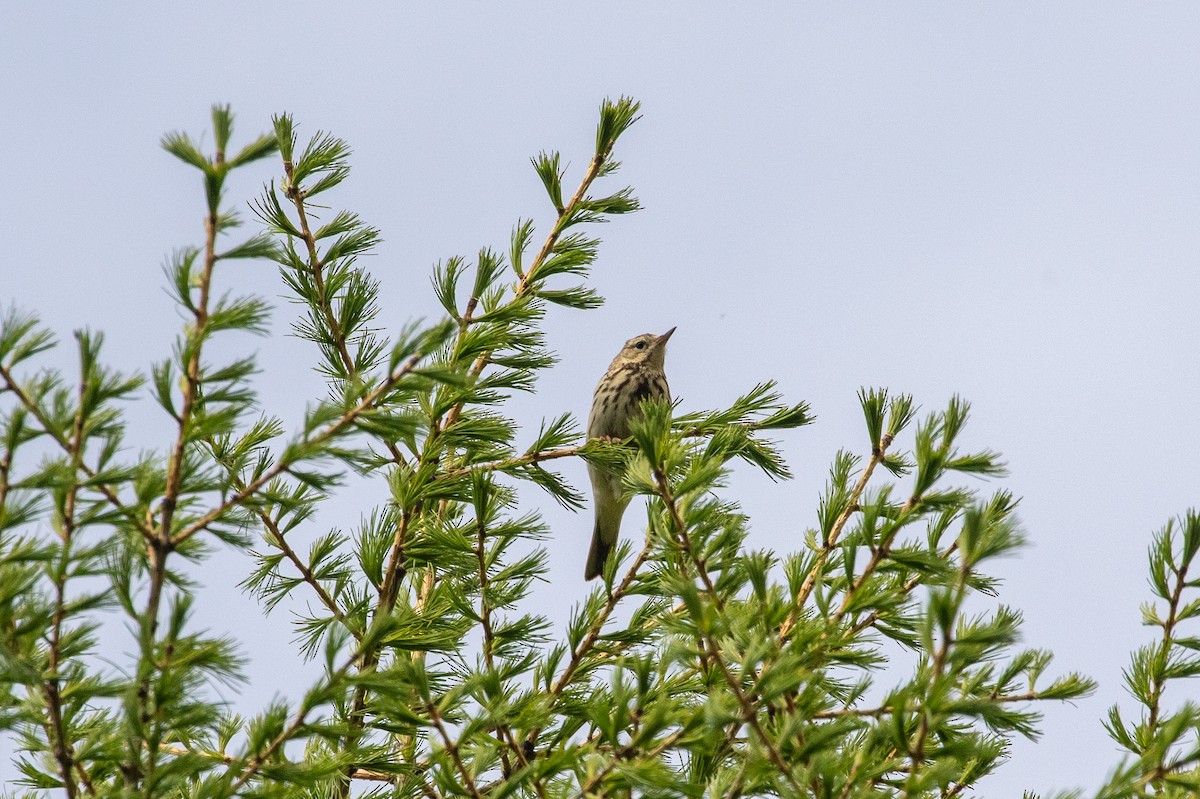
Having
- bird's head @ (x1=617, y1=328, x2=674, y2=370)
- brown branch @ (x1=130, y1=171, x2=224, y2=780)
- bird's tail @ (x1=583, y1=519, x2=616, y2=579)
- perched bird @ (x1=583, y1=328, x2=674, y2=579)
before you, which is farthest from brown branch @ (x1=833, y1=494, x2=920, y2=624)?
bird's head @ (x1=617, y1=328, x2=674, y2=370)

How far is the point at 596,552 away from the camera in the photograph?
257 inches

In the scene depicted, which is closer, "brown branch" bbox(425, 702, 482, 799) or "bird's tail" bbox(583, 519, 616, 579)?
"brown branch" bbox(425, 702, 482, 799)

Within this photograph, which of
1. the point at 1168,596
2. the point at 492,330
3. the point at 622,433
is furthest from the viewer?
the point at 622,433

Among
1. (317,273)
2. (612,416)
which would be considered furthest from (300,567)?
(612,416)

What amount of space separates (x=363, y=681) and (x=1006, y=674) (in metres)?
1.61

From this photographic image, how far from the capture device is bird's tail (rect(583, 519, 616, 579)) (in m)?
6.48

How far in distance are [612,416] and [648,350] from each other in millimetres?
659

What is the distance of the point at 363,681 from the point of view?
2.36 meters

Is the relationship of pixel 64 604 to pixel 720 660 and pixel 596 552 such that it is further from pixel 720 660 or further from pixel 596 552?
pixel 596 552

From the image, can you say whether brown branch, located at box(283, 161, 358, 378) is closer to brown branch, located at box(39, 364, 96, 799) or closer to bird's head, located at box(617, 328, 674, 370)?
brown branch, located at box(39, 364, 96, 799)

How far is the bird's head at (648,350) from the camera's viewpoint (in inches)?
271

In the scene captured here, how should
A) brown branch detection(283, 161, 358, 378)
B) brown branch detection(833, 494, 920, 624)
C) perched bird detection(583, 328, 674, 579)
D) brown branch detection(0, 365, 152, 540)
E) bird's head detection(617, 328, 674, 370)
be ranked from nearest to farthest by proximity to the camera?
brown branch detection(0, 365, 152, 540), brown branch detection(833, 494, 920, 624), brown branch detection(283, 161, 358, 378), perched bird detection(583, 328, 674, 579), bird's head detection(617, 328, 674, 370)

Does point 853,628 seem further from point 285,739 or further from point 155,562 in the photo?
point 155,562

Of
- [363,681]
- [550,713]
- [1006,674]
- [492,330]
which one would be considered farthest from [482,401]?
[1006,674]
